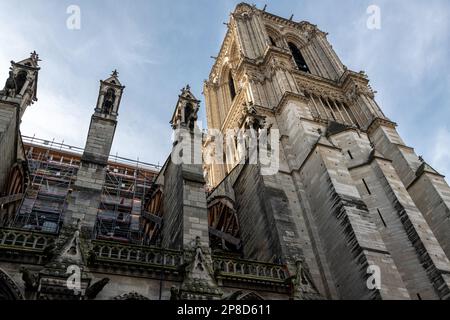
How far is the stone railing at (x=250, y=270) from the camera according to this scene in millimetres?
11422

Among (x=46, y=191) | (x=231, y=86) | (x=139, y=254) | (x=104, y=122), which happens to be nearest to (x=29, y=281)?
(x=139, y=254)

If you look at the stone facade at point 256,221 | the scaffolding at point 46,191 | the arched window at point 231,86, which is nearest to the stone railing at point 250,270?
the stone facade at point 256,221

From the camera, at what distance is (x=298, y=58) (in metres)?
33.8

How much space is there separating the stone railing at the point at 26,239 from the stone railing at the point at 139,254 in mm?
1215

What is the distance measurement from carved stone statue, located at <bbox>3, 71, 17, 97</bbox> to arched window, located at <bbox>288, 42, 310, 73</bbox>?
2238cm

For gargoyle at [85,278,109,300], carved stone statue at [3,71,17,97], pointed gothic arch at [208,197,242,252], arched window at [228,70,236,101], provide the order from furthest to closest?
arched window at [228,70,236,101], pointed gothic arch at [208,197,242,252], carved stone statue at [3,71,17,97], gargoyle at [85,278,109,300]

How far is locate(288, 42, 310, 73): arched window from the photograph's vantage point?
105 ft

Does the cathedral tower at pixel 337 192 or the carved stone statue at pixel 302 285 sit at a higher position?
the cathedral tower at pixel 337 192

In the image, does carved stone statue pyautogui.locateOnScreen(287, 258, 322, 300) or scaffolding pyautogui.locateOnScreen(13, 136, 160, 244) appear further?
scaffolding pyautogui.locateOnScreen(13, 136, 160, 244)

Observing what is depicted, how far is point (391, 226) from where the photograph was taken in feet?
50.2

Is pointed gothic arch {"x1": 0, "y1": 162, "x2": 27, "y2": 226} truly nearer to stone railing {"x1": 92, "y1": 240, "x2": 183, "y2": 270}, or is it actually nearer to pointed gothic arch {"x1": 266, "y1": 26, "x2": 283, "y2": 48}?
stone railing {"x1": 92, "y1": 240, "x2": 183, "y2": 270}

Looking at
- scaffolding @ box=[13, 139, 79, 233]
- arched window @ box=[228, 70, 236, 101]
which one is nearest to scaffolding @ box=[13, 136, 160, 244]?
scaffolding @ box=[13, 139, 79, 233]

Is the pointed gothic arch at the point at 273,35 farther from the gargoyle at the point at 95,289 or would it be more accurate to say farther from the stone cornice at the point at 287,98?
the gargoyle at the point at 95,289

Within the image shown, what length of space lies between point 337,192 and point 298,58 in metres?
21.8
